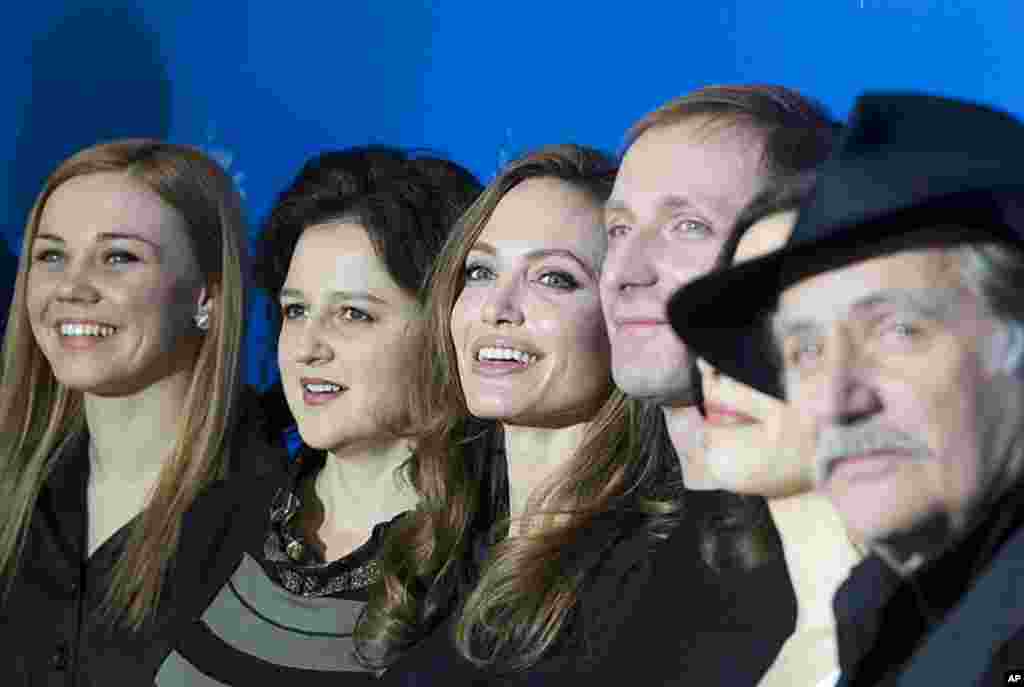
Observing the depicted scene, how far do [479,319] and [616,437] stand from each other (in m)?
0.20

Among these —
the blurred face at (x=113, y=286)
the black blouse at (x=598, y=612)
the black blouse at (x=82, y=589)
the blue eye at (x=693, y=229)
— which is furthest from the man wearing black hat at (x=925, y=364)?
the blurred face at (x=113, y=286)

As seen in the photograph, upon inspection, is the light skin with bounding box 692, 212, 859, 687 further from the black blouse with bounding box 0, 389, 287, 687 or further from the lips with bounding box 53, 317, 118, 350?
the lips with bounding box 53, 317, 118, 350

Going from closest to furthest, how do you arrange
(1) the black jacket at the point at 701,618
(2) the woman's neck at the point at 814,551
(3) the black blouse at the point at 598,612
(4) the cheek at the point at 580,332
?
(2) the woman's neck at the point at 814,551, (1) the black jacket at the point at 701,618, (3) the black blouse at the point at 598,612, (4) the cheek at the point at 580,332

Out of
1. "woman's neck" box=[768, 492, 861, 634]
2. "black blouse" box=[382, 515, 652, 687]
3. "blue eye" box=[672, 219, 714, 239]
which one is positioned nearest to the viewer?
"woman's neck" box=[768, 492, 861, 634]

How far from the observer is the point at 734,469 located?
1.31 metres

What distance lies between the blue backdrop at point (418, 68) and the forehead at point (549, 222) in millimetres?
336

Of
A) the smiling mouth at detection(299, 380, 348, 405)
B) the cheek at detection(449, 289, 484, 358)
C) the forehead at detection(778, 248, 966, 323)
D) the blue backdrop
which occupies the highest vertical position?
the blue backdrop

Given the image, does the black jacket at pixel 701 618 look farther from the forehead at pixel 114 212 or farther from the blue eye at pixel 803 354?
the forehead at pixel 114 212

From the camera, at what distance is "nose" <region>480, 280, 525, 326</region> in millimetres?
1817

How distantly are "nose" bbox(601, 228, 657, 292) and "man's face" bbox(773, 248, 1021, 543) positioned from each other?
44 cm

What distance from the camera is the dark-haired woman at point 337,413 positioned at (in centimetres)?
202

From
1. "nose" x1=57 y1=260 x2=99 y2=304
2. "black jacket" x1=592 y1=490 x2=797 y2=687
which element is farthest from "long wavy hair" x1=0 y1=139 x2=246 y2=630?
"black jacket" x1=592 y1=490 x2=797 y2=687

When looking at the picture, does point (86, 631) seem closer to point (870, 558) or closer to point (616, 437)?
point (616, 437)

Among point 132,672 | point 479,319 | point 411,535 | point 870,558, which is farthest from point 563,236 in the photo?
point 132,672
